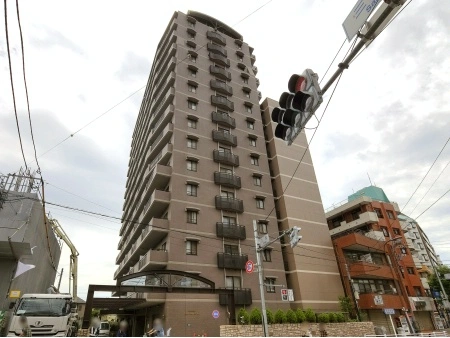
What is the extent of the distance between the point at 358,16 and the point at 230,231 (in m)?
25.9

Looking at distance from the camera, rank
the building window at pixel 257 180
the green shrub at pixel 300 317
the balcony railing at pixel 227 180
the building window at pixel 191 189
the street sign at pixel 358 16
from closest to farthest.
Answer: the street sign at pixel 358 16 < the green shrub at pixel 300 317 < the building window at pixel 191 189 < the balcony railing at pixel 227 180 < the building window at pixel 257 180

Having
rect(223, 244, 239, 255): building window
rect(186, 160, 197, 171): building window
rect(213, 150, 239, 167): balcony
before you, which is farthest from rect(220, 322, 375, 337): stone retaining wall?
rect(213, 150, 239, 167): balcony

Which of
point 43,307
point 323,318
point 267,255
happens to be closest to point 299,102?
point 43,307

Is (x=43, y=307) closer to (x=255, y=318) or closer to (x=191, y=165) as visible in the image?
(x=255, y=318)

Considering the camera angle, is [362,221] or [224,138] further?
[362,221]

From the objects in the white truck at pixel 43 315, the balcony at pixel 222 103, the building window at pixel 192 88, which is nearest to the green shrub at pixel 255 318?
the white truck at pixel 43 315

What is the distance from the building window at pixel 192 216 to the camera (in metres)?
27.8

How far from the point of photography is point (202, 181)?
101ft

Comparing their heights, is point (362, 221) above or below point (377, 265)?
above

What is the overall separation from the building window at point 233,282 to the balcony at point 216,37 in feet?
113

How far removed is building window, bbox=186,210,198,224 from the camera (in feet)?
91.4

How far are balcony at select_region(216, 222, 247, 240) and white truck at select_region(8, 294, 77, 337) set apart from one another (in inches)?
604

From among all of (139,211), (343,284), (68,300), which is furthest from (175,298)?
(343,284)

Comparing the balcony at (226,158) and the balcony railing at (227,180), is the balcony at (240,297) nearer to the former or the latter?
the balcony railing at (227,180)
